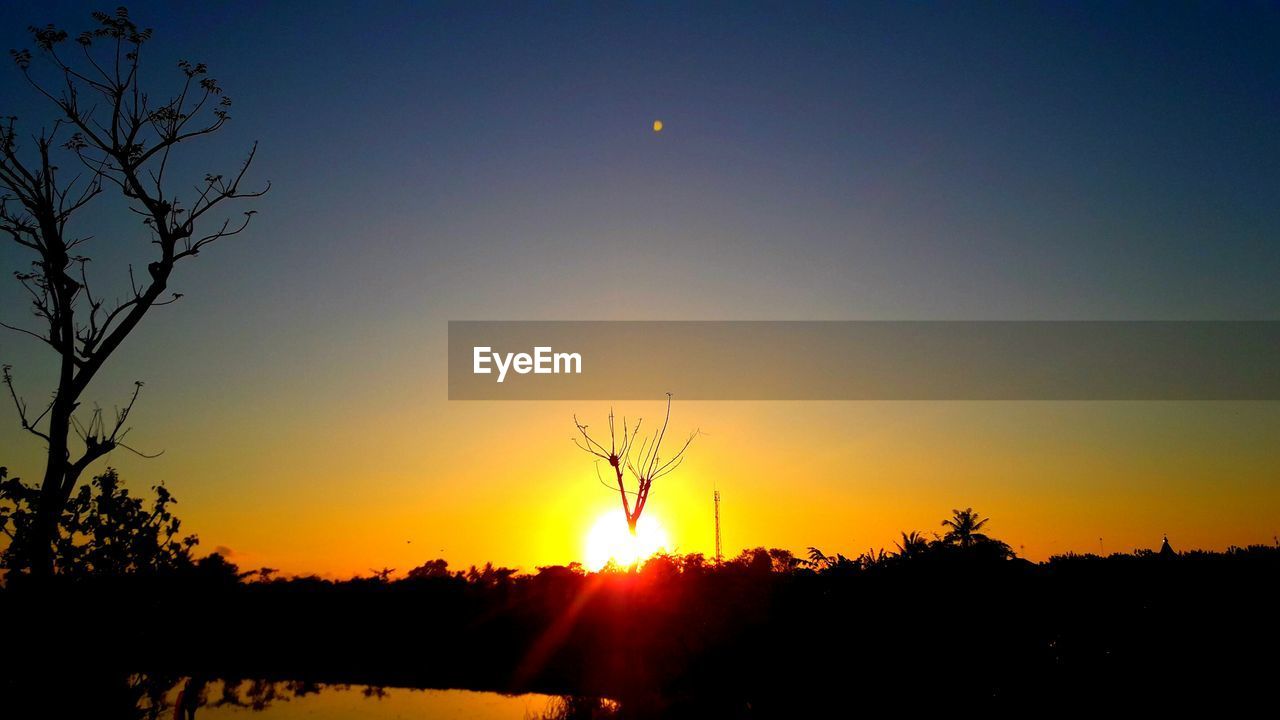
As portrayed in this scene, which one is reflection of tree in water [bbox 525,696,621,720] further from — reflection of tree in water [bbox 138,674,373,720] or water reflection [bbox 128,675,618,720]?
reflection of tree in water [bbox 138,674,373,720]

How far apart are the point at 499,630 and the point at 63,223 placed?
4012 centimetres

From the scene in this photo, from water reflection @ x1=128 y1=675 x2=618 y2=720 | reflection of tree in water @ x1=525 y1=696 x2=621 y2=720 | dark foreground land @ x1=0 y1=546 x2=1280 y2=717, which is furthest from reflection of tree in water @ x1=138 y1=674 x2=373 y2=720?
dark foreground land @ x1=0 y1=546 x2=1280 y2=717

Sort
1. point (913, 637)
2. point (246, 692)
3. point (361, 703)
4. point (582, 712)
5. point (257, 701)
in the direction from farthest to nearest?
point (246, 692) < point (361, 703) < point (257, 701) < point (582, 712) < point (913, 637)

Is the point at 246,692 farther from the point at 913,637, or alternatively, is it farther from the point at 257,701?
the point at 913,637

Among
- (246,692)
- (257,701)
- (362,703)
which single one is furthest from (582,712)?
(246,692)

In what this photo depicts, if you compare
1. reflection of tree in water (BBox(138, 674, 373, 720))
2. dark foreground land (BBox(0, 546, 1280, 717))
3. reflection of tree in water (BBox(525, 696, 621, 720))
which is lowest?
reflection of tree in water (BBox(138, 674, 373, 720))

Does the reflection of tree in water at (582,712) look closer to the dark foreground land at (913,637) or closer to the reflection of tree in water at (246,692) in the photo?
the dark foreground land at (913,637)

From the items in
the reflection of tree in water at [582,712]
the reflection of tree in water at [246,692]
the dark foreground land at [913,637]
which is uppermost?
the dark foreground land at [913,637]

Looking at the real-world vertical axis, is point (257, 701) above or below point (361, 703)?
above

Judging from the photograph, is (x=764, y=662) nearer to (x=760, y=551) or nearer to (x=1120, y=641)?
(x=1120, y=641)

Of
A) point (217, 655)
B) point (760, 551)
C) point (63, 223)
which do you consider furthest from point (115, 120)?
point (760, 551)

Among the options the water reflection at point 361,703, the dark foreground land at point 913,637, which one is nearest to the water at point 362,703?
the water reflection at point 361,703

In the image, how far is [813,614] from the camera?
16.2 meters

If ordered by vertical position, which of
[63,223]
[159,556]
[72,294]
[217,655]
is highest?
[63,223]
